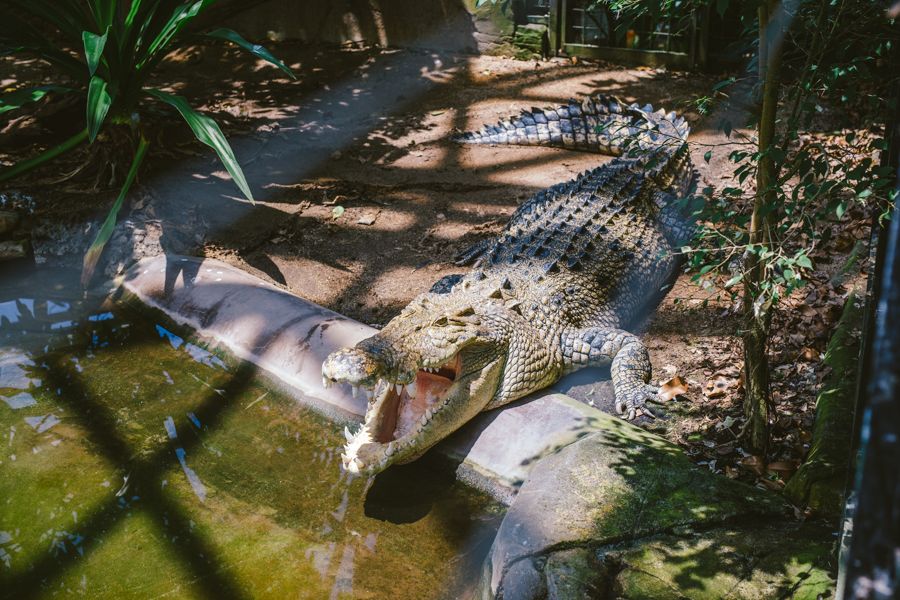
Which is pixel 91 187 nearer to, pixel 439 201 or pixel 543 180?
pixel 439 201

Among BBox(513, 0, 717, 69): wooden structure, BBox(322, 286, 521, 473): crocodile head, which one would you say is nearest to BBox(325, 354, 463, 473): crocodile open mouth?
BBox(322, 286, 521, 473): crocodile head

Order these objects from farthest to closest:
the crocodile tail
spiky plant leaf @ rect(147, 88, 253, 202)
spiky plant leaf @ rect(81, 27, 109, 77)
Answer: the crocodile tail, spiky plant leaf @ rect(147, 88, 253, 202), spiky plant leaf @ rect(81, 27, 109, 77)

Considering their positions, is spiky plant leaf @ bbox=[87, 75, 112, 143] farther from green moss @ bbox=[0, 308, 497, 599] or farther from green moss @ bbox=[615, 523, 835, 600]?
green moss @ bbox=[615, 523, 835, 600]

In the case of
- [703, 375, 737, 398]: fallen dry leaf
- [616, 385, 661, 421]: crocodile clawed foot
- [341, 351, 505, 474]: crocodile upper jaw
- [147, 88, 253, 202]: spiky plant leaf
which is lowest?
[616, 385, 661, 421]: crocodile clawed foot

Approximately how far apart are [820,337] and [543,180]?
2.43 meters

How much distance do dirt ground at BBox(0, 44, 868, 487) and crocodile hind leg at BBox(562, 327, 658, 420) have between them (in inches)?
5.7

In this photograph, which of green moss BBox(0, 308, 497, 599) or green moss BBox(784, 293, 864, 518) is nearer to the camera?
green moss BBox(784, 293, 864, 518)

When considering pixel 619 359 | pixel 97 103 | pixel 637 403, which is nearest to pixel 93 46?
pixel 97 103

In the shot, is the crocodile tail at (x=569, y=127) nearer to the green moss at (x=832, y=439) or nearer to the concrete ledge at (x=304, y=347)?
the concrete ledge at (x=304, y=347)

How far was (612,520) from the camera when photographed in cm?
216

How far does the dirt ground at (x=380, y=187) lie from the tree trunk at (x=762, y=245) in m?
0.19

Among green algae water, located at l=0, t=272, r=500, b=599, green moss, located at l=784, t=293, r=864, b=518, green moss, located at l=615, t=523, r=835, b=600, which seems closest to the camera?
green moss, located at l=615, t=523, r=835, b=600

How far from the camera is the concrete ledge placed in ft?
9.02

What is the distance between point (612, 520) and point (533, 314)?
1.43 m
